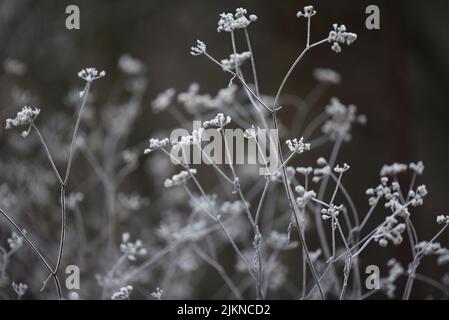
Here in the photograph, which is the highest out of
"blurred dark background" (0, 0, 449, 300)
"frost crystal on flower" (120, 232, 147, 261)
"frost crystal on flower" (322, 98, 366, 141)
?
"blurred dark background" (0, 0, 449, 300)

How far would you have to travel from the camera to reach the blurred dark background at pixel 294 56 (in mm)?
1674

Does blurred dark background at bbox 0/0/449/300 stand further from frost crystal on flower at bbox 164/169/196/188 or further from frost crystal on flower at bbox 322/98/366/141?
frost crystal on flower at bbox 164/169/196/188

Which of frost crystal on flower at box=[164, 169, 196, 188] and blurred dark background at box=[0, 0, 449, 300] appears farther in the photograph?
blurred dark background at box=[0, 0, 449, 300]

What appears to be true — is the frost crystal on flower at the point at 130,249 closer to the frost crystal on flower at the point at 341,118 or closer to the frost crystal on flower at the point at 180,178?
the frost crystal on flower at the point at 180,178

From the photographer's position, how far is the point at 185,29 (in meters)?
2.01

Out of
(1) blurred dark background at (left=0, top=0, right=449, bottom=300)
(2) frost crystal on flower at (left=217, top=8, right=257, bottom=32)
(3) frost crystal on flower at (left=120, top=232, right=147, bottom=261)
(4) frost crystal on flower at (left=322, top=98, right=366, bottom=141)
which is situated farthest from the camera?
(1) blurred dark background at (left=0, top=0, right=449, bottom=300)

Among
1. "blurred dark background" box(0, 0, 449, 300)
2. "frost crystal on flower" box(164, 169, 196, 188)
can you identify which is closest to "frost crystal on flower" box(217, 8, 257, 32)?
"frost crystal on flower" box(164, 169, 196, 188)

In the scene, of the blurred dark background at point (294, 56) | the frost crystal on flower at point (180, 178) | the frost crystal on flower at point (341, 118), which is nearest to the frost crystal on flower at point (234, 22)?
the frost crystal on flower at point (180, 178)

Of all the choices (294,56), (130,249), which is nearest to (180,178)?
(130,249)

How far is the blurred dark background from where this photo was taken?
1.67 m

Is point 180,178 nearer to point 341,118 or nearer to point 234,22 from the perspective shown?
point 234,22

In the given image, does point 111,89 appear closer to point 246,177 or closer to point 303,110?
point 246,177

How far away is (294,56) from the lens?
1806mm
